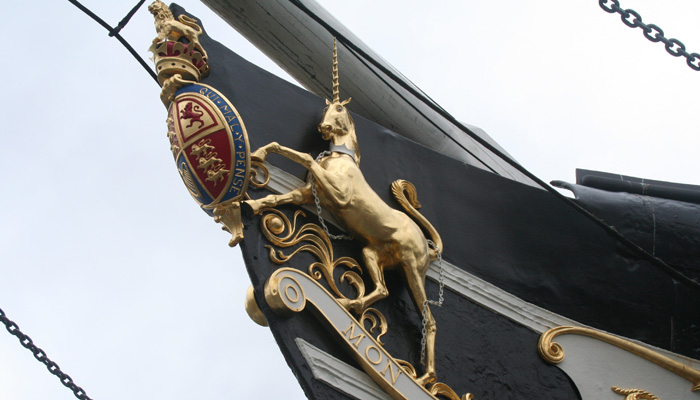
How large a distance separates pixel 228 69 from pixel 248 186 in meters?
0.54

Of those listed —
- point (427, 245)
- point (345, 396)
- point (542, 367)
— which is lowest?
point (345, 396)

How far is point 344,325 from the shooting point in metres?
2.90

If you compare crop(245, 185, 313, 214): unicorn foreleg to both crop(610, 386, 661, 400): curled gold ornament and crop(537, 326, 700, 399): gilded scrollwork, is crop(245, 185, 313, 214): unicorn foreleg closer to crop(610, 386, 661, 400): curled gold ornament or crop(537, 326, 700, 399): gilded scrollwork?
crop(537, 326, 700, 399): gilded scrollwork

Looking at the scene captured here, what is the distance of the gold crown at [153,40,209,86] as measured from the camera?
312 centimetres

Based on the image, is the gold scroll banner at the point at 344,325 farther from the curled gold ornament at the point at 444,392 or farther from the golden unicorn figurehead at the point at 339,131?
the golden unicorn figurehead at the point at 339,131

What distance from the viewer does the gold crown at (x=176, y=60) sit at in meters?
3.12

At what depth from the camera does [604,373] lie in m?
3.68

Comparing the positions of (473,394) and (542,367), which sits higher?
(542,367)

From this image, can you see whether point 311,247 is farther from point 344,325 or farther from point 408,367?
point 408,367

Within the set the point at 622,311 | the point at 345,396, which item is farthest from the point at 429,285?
the point at 622,311

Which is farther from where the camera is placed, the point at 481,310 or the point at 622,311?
the point at 622,311

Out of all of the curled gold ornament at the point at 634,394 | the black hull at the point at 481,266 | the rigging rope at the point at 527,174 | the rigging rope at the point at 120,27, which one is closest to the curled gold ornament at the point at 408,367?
the black hull at the point at 481,266

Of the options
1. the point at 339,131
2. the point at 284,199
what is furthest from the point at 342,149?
the point at 284,199

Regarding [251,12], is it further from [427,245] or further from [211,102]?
[427,245]
